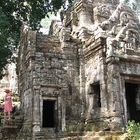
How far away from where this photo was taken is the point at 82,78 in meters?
14.5

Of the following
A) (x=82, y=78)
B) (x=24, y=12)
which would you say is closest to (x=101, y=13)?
(x=82, y=78)

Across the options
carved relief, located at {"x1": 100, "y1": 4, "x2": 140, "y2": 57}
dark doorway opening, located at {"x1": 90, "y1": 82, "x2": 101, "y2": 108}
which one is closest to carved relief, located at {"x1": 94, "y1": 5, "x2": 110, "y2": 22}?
carved relief, located at {"x1": 100, "y1": 4, "x2": 140, "y2": 57}

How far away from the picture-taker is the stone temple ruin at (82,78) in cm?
1241

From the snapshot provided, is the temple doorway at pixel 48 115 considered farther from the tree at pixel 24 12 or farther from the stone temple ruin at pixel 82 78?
the tree at pixel 24 12

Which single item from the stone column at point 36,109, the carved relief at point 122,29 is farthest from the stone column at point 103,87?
the stone column at point 36,109

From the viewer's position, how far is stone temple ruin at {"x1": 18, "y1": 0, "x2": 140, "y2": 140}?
1241 cm

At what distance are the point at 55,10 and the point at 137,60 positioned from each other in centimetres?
1143

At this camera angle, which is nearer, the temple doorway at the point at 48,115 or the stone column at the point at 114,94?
the stone column at the point at 114,94

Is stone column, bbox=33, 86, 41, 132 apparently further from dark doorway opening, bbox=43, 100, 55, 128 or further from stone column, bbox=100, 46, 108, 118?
stone column, bbox=100, 46, 108, 118

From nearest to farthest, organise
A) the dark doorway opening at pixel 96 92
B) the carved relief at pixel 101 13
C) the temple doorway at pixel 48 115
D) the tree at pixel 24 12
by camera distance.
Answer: the dark doorway opening at pixel 96 92
the temple doorway at pixel 48 115
the carved relief at pixel 101 13
the tree at pixel 24 12

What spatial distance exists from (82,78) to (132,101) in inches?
123

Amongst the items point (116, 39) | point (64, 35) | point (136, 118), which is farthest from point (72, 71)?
point (136, 118)

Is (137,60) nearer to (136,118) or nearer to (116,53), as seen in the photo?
(116,53)

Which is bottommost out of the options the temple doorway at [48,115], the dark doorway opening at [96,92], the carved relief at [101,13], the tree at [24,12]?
the temple doorway at [48,115]
